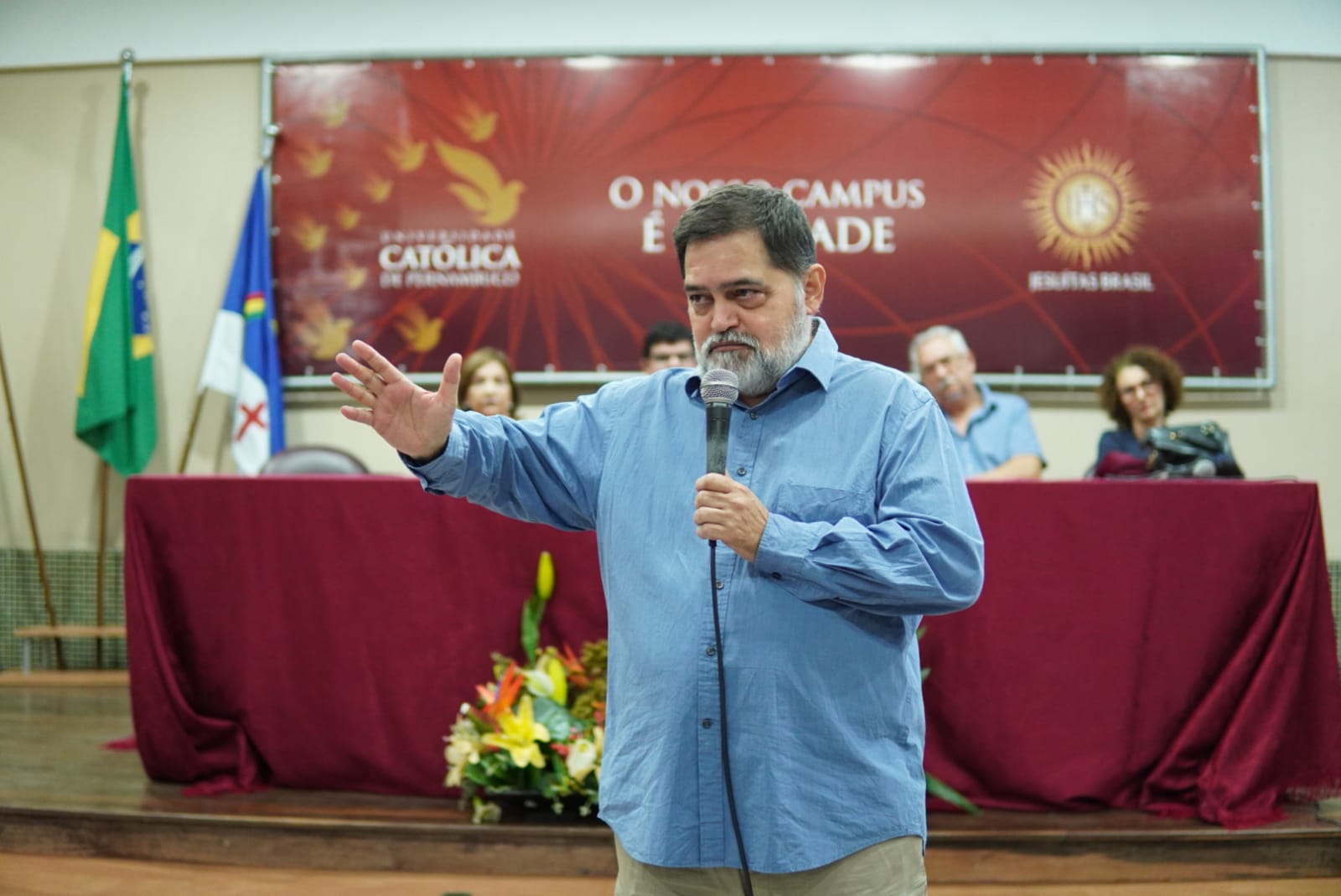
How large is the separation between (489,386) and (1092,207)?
2.61 m

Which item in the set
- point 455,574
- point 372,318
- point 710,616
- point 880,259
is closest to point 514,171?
point 372,318

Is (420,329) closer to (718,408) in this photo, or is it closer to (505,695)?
(505,695)

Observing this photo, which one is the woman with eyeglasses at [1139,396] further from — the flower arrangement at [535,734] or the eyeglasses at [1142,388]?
the flower arrangement at [535,734]

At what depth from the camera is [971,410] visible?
4.00m

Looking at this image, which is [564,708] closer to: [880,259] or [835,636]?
[835,636]

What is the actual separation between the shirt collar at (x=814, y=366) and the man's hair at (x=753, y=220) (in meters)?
0.10

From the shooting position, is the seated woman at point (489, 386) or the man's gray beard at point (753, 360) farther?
the seated woman at point (489, 386)

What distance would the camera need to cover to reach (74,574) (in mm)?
5164

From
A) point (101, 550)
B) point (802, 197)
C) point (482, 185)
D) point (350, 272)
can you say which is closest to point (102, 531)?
point (101, 550)

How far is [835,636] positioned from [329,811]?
2.00 m

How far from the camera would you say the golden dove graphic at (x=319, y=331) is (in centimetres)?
498

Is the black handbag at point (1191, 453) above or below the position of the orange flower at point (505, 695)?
above

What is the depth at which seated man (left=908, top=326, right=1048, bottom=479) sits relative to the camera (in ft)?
12.7

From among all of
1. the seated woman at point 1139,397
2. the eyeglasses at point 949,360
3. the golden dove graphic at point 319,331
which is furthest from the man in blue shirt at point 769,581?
the golden dove graphic at point 319,331
